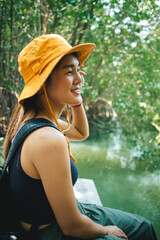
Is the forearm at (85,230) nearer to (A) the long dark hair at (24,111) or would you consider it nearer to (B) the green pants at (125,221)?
(B) the green pants at (125,221)

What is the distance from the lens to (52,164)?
2.86ft

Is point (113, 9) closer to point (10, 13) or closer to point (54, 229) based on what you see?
point (10, 13)

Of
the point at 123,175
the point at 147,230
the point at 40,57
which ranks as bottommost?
the point at 123,175

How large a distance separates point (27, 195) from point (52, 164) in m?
0.25

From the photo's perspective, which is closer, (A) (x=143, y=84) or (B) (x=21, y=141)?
(B) (x=21, y=141)

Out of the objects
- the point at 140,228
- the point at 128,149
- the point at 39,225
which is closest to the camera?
the point at 39,225

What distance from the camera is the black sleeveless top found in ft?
3.16

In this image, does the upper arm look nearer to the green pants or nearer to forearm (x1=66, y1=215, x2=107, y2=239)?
forearm (x1=66, y1=215, x2=107, y2=239)

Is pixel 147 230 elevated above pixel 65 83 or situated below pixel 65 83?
below

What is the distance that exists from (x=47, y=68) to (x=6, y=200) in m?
0.74

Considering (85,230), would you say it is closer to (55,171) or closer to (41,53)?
(55,171)

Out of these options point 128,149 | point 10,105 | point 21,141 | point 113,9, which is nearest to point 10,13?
point 10,105

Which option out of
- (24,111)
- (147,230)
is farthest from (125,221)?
(24,111)

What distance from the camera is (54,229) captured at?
3.44ft
